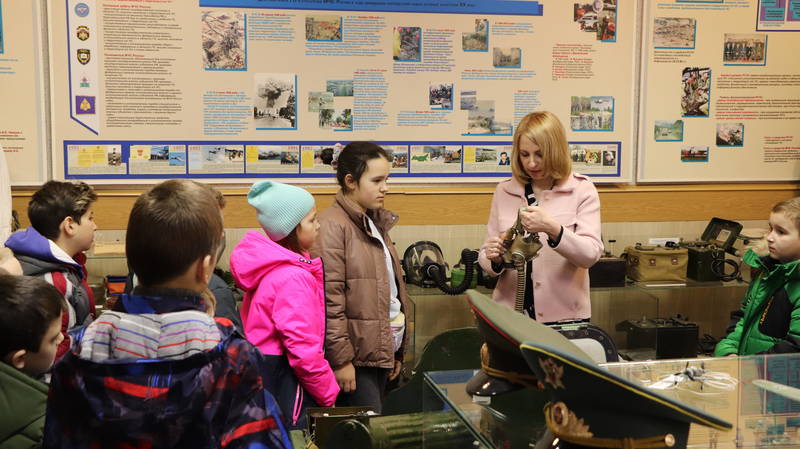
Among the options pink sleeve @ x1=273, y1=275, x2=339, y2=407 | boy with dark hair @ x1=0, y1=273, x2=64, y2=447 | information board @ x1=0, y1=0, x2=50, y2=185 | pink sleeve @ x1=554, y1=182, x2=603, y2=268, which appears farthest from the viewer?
information board @ x1=0, y1=0, x2=50, y2=185

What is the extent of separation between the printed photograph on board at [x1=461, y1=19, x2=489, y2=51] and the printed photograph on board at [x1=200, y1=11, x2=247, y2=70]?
1354 mm

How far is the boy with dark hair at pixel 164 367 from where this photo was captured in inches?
58.2

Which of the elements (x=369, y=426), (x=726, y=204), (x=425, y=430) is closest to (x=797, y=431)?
(x=425, y=430)

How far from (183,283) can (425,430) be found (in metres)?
0.74

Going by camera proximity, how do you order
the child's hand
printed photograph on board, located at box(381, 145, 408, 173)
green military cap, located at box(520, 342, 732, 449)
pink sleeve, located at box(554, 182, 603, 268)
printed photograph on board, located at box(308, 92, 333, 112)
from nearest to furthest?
green military cap, located at box(520, 342, 732, 449) < pink sleeve, located at box(554, 182, 603, 268) < the child's hand < printed photograph on board, located at box(308, 92, 333, 112) < printed photograph on board, located at box(381, 145, 408, 173)

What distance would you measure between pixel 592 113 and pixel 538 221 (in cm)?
214

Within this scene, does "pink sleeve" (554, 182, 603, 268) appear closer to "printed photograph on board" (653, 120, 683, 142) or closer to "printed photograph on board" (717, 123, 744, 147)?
"printed photograph on board" (653, 120, 683, 142)

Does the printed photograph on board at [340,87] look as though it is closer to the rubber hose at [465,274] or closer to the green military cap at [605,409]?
the rubber hose at [465,274]

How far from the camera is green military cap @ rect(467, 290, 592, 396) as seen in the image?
1.47 m

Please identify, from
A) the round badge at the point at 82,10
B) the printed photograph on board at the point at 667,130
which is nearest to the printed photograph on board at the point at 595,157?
the printed photograph on board at the point at 667,130

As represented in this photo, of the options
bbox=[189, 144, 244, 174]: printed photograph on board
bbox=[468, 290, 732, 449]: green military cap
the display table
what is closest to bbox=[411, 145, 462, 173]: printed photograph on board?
bbox=[189, 144, 244, 174]: printed photograph on board

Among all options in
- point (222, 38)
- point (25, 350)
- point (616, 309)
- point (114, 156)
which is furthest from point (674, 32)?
point (25, 350)

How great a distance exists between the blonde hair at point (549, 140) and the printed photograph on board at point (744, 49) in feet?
8.18

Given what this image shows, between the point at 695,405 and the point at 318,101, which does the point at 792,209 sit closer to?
the point at 695,405
